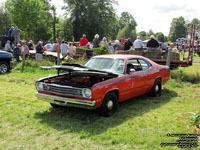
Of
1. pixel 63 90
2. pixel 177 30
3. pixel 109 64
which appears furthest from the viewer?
pixel 177 30

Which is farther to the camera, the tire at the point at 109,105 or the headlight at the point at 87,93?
the tire at the point at 109,105

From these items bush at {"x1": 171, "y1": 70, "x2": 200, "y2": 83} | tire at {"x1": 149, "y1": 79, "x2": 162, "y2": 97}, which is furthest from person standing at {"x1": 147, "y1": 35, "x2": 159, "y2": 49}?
tire at {"x1": 149, "y1": 79, "x2": 162, "y2": 97}

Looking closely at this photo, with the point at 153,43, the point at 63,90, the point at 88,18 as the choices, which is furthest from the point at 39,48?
the point at 88,18

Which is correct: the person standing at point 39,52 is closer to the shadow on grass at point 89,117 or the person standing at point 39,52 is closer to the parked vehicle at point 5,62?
the parked vehicle at point 5,62

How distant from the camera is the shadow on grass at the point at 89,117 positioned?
4930mm

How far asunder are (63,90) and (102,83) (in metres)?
0.97

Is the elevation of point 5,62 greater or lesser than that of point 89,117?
greater

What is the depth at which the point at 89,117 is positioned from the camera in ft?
Answer: 18.6

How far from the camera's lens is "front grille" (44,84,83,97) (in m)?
5.26

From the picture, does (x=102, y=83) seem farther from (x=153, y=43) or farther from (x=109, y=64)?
(x=153, y=43)

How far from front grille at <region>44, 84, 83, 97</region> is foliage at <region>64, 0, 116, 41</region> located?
36.6 m

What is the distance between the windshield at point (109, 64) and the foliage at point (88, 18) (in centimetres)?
3522

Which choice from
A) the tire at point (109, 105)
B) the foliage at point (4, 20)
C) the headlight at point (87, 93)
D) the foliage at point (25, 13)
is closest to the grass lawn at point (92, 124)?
the tire at point (109, 105)

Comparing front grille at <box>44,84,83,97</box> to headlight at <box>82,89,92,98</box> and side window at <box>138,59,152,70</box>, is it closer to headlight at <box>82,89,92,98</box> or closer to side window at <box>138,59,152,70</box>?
headlight at <box>82,89,92,98</box>
